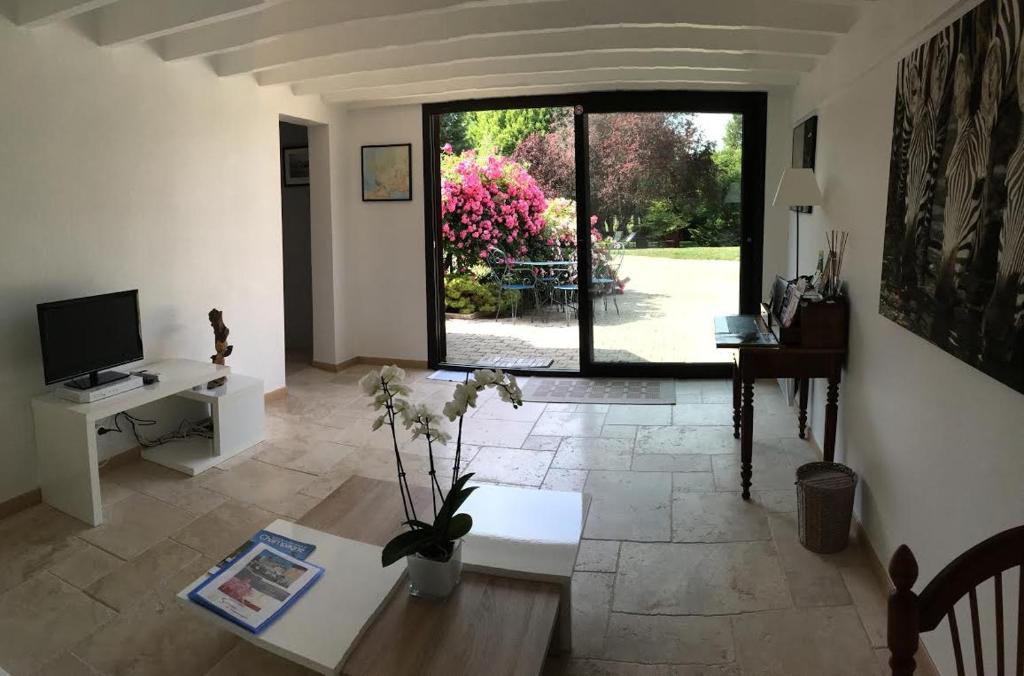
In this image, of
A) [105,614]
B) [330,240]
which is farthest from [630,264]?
[105,614]

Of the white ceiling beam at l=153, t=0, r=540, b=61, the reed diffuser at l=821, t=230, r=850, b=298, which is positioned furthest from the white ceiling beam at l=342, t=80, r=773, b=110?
the reed diffuser at l=821, t=230, r=850, b=298

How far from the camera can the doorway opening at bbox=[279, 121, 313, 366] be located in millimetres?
6660

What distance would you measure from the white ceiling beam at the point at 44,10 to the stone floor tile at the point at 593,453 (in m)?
3.16

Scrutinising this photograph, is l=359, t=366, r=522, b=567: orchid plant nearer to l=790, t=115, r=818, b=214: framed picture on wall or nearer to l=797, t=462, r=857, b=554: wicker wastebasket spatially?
l=797, t=462, r=857, b=554: wicker wastebasket

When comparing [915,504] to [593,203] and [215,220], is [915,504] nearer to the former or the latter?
[593,203]

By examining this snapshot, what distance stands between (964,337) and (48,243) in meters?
3.94

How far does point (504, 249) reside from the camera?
24.2ft

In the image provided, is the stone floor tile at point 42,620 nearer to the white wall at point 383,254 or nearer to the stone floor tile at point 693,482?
the stone floor tile at point 693,482

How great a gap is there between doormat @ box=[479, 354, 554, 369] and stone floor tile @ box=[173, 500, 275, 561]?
2.97m

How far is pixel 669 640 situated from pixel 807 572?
759 mm

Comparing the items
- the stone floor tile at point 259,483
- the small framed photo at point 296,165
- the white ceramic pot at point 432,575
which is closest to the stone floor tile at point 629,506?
the white ceramic pot at point 432,575

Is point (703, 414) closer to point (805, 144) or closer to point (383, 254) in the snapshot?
point (805, 144)

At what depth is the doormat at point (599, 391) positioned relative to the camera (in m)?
5.23

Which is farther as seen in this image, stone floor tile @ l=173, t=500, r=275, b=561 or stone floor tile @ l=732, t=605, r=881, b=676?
stone floor tile @ l=173, t=500, r=275, b=561
